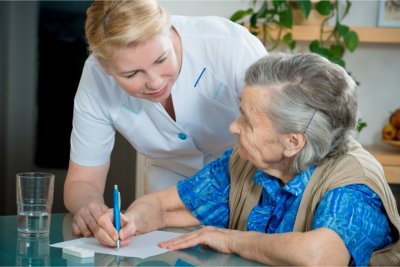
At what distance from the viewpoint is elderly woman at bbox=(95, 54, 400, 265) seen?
1173 mm

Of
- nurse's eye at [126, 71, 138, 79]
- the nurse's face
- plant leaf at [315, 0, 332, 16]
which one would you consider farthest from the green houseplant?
nurse's eye at [126, 71, 138, 79]

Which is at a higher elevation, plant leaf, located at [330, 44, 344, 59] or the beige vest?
plant leaf, located at [330, 44, 344, 59]

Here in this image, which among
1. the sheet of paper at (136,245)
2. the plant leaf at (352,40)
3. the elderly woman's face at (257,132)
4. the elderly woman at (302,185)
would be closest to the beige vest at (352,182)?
the elderly woman at (302,185)

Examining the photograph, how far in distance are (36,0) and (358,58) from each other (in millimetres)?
1786

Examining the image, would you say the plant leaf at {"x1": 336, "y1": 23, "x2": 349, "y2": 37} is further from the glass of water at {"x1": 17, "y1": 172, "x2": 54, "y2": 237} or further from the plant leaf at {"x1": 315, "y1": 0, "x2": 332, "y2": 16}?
the glass of water at {"x1": 17, "y1": 172, "x2": 54, "y2": 237}

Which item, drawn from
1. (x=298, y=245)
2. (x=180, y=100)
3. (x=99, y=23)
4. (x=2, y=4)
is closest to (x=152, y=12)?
(x=99, y=23)

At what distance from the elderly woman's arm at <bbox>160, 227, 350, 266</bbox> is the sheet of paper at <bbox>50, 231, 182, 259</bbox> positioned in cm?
6

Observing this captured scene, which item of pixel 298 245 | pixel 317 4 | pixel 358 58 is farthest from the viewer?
pixel 358 58

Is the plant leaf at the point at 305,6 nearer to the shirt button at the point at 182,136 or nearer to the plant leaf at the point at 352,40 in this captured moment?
the plant leaf at the point at 352,40

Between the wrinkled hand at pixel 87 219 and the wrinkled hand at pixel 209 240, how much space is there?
0.21 metres

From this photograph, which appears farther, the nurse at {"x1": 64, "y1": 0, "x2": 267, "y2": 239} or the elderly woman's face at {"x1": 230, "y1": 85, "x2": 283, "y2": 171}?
the nurse at {"x1": 64, "y1": 0, "x2": 267, "y2": 239}

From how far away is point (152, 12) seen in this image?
1.48m

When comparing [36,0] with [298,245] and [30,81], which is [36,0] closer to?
[30,81]

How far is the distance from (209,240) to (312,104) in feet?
1.26
